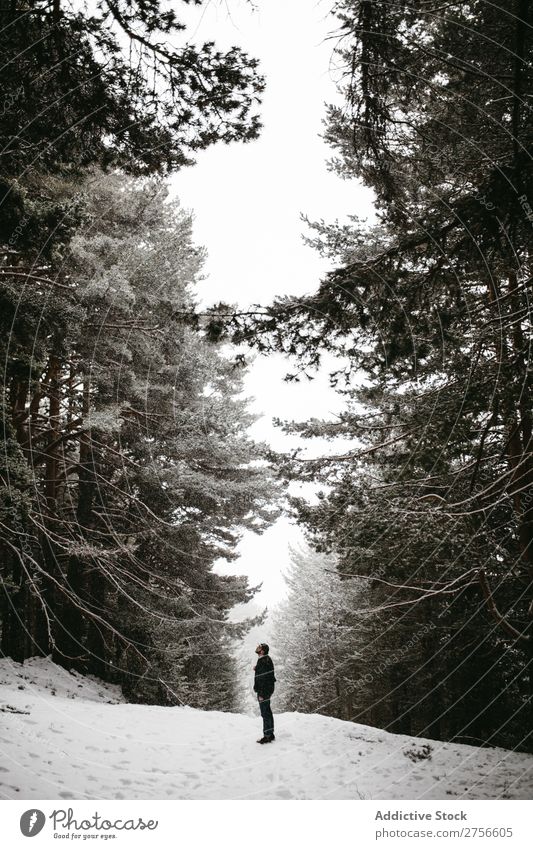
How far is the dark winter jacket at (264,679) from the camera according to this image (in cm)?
730

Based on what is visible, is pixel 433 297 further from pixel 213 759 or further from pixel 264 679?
pixel 213 759

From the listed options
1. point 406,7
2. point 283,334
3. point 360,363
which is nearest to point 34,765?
point 283,334

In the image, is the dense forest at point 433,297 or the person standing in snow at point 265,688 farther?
the person standing in snow at point 265,688

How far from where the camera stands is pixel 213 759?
657 centimetres

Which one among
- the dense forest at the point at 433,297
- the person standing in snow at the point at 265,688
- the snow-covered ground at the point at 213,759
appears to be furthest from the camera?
the person standing in snow at the point at 265,688

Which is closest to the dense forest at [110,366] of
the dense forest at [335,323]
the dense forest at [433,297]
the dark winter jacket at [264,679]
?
the dense forest at [335,323]

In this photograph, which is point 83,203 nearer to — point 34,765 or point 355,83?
point 355,83

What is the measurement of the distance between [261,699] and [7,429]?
5736 mm

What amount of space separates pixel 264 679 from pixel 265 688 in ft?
0.43

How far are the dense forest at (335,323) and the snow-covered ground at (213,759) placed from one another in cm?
162

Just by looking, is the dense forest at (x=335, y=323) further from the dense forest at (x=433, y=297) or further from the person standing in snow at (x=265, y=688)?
the person standing in snow at (x=265, y=688)

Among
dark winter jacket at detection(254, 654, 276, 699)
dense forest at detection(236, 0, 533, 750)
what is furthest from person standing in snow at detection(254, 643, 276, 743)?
dense forest at detection(236, 0, 533, 750)

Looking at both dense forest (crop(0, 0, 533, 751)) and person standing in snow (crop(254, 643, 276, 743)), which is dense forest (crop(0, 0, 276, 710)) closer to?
dense forest (crop(0, 0, 533, 751))

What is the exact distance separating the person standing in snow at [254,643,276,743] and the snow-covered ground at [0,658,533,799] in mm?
289
